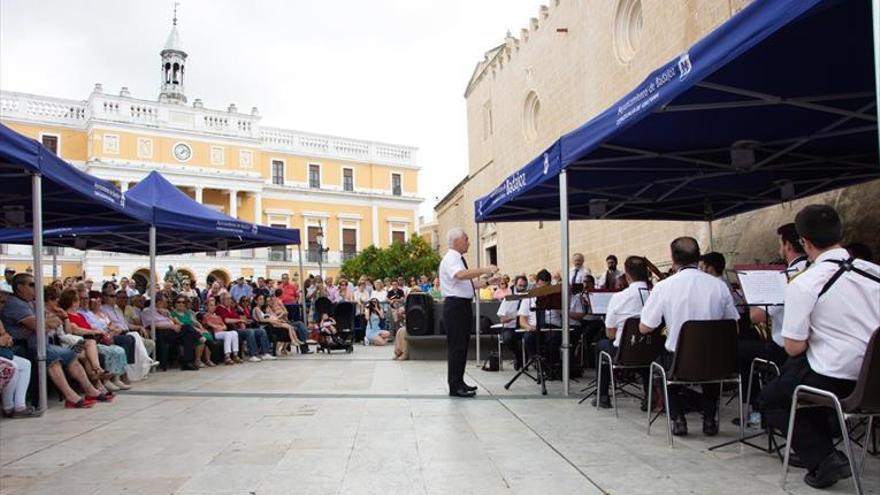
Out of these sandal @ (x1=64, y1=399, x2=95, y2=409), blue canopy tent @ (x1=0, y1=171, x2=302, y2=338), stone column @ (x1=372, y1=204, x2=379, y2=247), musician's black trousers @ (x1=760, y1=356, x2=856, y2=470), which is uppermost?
stone column @ (x1=372, y1=204, x2=379, y2=247)

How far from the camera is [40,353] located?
6.48 meters

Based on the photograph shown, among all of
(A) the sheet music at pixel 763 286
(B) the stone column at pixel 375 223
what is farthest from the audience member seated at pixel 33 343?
(B) the stone column at pixel 375 223

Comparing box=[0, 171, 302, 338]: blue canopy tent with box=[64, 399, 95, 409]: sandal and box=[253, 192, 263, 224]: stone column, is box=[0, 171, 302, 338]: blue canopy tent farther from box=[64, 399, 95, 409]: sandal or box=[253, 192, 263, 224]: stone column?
box=[253, 192, 263, 224]: stone column

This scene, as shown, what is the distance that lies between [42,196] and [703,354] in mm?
7743

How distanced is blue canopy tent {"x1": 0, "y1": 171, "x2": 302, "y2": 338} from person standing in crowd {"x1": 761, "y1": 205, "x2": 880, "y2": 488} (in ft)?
28.0

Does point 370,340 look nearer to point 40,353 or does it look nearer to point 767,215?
point 767,215

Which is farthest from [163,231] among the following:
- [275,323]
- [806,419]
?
[806,419]

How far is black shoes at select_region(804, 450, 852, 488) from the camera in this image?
348 cm

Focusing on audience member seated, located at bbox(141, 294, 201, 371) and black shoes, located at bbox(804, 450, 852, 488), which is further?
audience member seated, located at bbox(141, 294, 201, 371)

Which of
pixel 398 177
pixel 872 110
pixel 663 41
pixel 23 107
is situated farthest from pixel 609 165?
pixel 398 177

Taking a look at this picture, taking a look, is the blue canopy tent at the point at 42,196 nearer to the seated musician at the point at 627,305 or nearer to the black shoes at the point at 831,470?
the seated musician at the point at 627,305

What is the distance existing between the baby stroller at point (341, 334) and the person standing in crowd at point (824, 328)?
10.7 metres

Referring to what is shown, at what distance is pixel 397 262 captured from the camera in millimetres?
46031

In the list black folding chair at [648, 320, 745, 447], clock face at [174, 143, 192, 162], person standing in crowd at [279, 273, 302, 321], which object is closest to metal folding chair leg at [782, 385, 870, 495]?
black folding chair at [648, 320, 745, 447]
